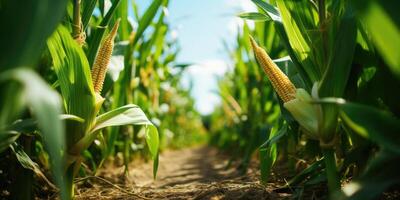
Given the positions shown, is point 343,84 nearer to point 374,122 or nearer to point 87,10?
point 374,122

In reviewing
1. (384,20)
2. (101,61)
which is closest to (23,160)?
(101,61)

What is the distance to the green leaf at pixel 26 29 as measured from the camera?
83cm

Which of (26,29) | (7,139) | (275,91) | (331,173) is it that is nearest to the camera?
(26,29)

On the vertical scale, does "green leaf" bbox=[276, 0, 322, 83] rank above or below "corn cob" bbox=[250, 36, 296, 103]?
above

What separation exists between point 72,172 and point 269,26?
73.6 inches

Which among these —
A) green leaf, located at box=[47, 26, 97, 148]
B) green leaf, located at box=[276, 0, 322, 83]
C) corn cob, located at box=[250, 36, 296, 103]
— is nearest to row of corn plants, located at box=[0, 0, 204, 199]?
green leaf, located at box=[47, 26, 97, 148]

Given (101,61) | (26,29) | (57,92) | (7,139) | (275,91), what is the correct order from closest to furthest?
1. (26,29)
2. (7,139)
3. (101,61)
4. (275,91)
5. (57,92)

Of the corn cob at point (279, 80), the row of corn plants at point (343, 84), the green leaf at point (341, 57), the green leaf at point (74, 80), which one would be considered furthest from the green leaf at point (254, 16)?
the green leaf at point (74, 80)

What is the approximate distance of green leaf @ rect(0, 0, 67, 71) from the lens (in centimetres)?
83

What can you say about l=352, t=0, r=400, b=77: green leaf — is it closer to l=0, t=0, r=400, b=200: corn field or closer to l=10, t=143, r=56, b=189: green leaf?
l=0, t=0, r=400, b=200: corn field

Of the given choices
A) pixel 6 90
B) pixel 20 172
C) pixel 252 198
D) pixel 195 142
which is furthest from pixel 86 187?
pixel 195 142

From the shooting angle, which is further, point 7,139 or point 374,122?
point 7,139

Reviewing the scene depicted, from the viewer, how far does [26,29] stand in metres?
0.84

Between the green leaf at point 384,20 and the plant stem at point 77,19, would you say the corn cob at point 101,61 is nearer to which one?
the plant stem at point 77,19
